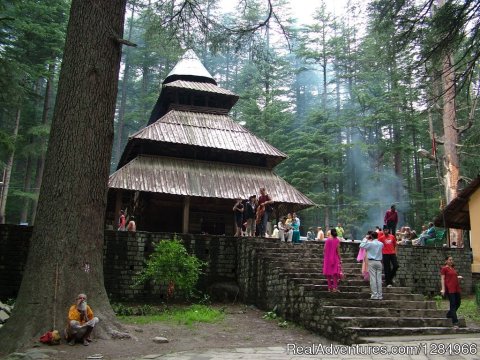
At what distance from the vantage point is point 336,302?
8648 millimetres

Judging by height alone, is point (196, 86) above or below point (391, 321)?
above

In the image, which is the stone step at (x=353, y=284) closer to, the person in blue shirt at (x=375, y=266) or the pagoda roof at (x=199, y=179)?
the person in blue shirt at (x=375, y=266)

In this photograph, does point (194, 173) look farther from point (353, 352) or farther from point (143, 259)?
point (353, 352)

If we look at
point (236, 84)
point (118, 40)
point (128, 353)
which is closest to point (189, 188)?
point (118, 40)

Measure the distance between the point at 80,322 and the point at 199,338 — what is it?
221 cm

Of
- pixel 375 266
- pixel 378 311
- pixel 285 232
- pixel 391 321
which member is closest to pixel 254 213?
pixel 285 232

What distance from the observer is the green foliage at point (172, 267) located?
1162 centimetres

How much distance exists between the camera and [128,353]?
631cm

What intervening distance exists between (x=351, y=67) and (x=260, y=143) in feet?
62.4

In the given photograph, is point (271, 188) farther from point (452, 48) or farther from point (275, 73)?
point (275, 73)

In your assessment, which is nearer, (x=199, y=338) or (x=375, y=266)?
(x=199, y=338)

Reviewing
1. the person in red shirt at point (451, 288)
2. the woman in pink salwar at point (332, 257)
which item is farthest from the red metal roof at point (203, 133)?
the person in red shirt at point (451, 288)

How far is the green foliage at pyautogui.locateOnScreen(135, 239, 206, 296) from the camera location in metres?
11.6

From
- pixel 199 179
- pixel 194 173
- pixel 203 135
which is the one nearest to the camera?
pixel 199 179
